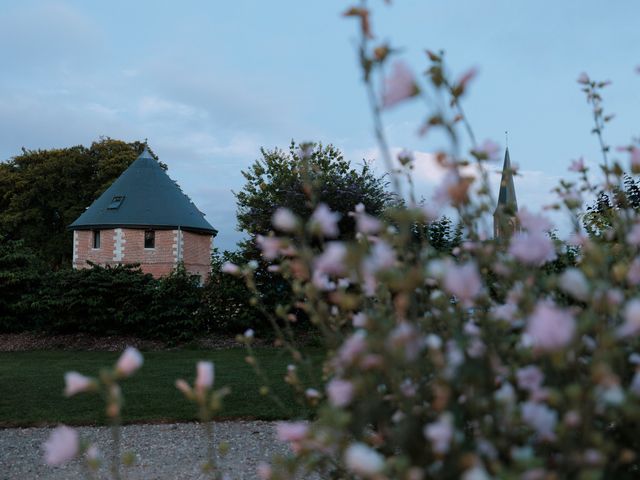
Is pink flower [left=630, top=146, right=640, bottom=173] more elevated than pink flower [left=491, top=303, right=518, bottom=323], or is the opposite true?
pink flower [left=630, top=146, right=640, bottom=173]

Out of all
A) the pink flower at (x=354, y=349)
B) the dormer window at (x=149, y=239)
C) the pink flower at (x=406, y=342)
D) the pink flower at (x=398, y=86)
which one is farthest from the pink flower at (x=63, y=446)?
the dormer window at (x=149, y=239)

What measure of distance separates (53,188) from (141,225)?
32.0 feet

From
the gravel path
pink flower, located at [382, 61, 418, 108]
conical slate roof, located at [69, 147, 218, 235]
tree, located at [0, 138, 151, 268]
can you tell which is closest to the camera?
pink flower, located at [382, 61, 418, 108]

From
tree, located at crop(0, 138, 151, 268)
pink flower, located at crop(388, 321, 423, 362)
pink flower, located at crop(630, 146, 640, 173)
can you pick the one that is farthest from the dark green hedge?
tree, located at crop(0, 138, 151, 268)

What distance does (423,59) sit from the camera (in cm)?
168

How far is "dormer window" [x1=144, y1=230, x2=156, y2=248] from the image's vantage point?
84.8ft

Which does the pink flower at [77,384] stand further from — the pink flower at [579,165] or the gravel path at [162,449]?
the gravel path at [162,449]

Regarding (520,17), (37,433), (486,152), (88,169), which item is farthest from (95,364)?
(88,169)

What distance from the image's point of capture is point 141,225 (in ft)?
83.0

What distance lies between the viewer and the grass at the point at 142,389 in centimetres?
637

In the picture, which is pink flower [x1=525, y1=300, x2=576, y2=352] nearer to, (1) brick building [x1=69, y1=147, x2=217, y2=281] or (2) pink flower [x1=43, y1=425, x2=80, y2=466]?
(2) pink flower [x1=43, y1=425, x2=80, y2=466]

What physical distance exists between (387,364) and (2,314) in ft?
49.6

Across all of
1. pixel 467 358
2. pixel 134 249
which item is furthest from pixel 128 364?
pixel 134 249

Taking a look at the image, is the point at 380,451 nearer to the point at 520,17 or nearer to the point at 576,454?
the point at 576,454
